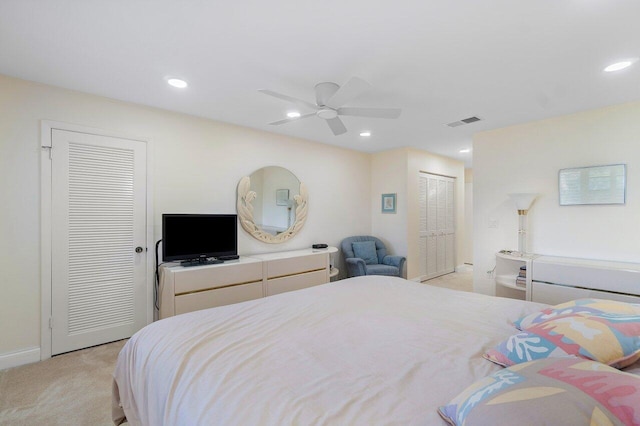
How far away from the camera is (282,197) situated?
4254mm

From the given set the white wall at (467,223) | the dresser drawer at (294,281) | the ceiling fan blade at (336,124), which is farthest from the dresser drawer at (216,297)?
the white wall at (467,223)

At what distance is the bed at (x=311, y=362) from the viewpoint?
95 centimetres

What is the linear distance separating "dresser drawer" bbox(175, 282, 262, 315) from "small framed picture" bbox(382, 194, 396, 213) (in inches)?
114

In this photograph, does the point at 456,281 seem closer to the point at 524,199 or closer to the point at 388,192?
the point at 388,192

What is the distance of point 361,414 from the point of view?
898mm

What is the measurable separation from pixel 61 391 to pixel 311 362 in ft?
7.17

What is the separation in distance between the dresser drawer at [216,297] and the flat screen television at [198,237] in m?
0.38

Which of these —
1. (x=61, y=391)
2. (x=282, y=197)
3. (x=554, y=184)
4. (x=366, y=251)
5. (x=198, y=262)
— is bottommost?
(x=61, y=391)

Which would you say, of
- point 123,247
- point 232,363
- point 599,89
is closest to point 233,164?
point 123,247

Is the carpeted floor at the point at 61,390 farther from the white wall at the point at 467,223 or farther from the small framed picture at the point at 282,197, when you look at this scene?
the white wall at the point at 467,223

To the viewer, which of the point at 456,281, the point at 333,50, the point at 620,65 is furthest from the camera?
the point at 456,281

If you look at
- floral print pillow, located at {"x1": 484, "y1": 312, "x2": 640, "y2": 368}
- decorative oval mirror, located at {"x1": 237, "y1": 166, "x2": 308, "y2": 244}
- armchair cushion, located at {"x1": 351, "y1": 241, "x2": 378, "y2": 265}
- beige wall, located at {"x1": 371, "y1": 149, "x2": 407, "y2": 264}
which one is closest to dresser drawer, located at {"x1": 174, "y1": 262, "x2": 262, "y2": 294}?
decorative oval mirror, located at {"x1": 237, "y1": 166, "x2": 308, "y2": 244}

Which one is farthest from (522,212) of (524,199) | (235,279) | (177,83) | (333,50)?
(177,83)

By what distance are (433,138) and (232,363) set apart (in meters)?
4.26
